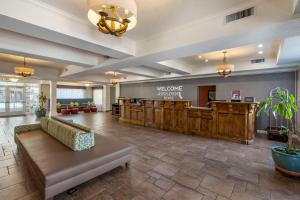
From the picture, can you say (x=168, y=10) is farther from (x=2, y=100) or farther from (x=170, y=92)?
(x=2, y=100)

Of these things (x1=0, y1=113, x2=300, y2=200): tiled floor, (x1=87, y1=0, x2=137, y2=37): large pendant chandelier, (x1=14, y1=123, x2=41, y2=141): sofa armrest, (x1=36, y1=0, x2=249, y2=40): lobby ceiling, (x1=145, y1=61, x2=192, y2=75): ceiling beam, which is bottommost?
(x1=0, y1=113, x2=300, y2=200): tiled floor

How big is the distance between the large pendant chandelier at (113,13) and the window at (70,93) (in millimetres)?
14848

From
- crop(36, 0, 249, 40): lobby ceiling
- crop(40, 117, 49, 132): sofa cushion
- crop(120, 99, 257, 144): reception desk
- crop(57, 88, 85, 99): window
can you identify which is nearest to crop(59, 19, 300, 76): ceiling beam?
crop(36, 0, 249, 40): lobby ceiling

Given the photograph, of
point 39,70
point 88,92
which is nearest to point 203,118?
point 39,70

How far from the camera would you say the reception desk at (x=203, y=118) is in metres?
4.73

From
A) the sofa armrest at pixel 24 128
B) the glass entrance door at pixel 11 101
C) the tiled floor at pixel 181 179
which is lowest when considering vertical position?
the tiled floor at pixel 181 179

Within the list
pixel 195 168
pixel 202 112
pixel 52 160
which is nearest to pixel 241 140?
pixel 202 112

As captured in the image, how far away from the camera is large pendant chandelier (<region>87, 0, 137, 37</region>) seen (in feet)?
5.30

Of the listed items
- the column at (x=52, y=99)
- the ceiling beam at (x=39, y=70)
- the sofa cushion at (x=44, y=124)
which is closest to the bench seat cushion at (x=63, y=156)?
the sofa cushion at (x=44, y=124)

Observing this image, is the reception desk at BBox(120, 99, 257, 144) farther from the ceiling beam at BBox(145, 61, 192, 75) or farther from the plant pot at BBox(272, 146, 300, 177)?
the plant pot at BBox(272, 146, 300, 177)

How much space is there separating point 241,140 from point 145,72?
5.33 meters

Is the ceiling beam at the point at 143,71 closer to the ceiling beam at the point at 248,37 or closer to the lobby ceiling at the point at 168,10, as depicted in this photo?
the ceiling beam at the point at 248,37

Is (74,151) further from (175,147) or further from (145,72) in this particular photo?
(145,72)

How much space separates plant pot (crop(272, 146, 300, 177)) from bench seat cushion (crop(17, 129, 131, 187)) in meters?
3.02
